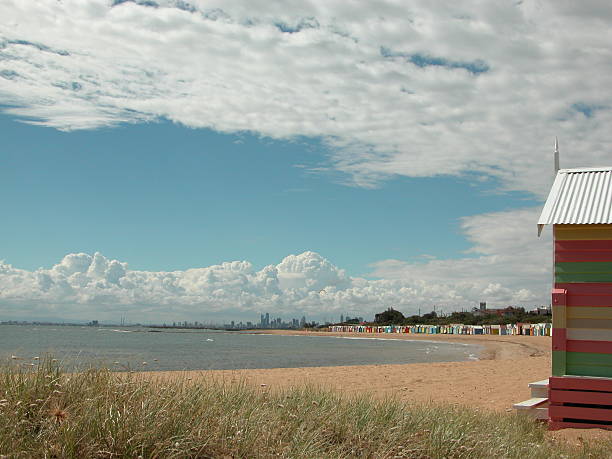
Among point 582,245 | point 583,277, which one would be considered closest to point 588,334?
point 583,277

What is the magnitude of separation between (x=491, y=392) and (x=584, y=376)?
6424 mm

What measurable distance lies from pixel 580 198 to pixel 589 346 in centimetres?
238

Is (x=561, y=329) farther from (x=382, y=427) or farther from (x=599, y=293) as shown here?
(x=382, y=427)

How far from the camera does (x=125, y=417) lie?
14.3ft

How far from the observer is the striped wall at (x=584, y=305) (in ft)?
28.4

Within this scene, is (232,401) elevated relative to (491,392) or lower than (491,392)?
elevated

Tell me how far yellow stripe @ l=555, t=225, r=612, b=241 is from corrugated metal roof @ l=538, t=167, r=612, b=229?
Answer: 137 millimetres

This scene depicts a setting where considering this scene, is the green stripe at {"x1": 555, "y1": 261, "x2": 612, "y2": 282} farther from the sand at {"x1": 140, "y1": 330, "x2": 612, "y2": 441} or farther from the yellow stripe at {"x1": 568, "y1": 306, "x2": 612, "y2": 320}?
the sand at {"x1": 140, "y1": 330, "x2": 612, "y2": 441}

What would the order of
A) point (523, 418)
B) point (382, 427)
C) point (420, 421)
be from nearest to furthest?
point (382, 427) < point (420, 421) < point (523, 418)

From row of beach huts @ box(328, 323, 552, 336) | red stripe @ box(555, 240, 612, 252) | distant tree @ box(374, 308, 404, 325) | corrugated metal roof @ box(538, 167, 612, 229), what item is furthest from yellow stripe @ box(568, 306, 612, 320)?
distant tree @ box(374, 308, 404, 325)

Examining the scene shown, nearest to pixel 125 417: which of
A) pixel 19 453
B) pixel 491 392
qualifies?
pixel 19 453

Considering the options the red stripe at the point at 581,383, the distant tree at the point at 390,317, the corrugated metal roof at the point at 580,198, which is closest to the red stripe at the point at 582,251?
the corrugated metal roof at the point at 580,198

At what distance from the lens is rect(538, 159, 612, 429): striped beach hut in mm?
8625

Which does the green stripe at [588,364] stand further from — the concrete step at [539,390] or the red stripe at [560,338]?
the concrete step at [539,390]
